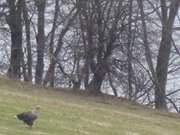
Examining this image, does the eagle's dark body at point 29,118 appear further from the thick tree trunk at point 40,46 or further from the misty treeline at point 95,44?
the thick tree trunk at point 40,46

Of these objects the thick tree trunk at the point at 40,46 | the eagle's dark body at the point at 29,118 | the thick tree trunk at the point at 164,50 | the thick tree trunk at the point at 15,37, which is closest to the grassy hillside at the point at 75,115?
the eagle's dark body at the point at 29,118

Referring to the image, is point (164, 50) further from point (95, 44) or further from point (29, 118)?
point (29, 118)

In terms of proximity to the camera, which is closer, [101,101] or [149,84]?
[101,101]

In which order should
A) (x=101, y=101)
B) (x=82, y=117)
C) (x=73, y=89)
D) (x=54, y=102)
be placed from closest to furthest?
(x=82, y=117) < (x=54, y=102) < (x=101, y=101) < (x=73, y=89)

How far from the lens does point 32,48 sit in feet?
111

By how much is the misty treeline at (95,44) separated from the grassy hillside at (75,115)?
94.2 inches

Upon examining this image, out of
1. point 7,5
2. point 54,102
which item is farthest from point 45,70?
point 54,102

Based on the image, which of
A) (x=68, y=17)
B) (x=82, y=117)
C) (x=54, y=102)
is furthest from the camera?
(x=68, y=17)

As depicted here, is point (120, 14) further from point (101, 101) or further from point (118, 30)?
point (101, 101)

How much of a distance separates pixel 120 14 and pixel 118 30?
789mm

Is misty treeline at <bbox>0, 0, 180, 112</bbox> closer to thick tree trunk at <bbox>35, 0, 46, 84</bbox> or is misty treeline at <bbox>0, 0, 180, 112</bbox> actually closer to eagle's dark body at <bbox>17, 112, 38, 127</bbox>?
thick tree trunk at <bbox>35, 0, 46, 84</bbox>

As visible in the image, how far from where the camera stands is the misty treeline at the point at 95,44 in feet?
94.3

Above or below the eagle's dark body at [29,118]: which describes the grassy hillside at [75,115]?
below

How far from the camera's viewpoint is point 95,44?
2922 centimetres
